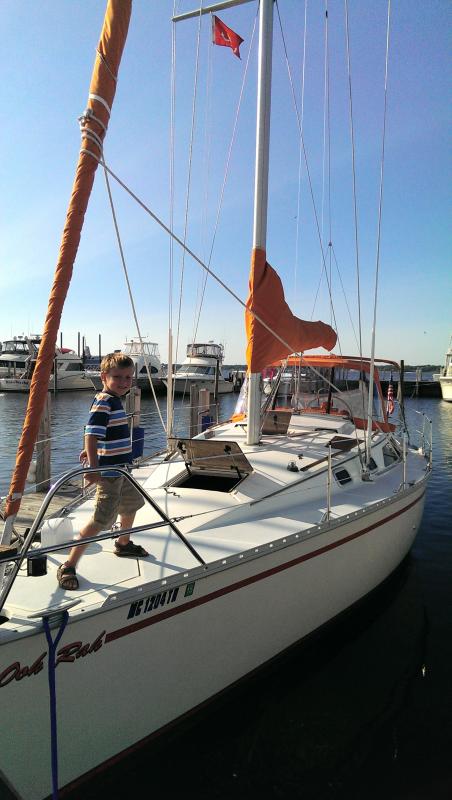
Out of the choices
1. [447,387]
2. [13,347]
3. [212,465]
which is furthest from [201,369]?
[212,465]

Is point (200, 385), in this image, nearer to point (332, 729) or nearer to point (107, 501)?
point (332, 729)

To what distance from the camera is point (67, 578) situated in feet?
10.1

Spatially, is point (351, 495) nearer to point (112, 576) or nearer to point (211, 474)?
point (211, 474)

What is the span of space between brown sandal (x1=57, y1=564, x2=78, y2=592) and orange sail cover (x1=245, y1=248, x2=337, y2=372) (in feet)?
10.4

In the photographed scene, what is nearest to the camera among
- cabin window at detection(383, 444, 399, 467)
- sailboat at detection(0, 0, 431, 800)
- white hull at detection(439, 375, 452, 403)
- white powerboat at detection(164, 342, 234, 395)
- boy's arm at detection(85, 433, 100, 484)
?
sailboat at detection(0, 0, 431, 800)

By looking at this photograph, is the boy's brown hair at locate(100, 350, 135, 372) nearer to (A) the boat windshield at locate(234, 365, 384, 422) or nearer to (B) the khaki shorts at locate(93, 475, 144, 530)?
(B) the khaki shorts at locate(93, 475, 144, 530)

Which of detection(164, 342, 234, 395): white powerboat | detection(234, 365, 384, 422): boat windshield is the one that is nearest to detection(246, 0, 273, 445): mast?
detection(234, 365, 384, 422): boat windshield

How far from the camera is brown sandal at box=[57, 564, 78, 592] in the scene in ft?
9.95

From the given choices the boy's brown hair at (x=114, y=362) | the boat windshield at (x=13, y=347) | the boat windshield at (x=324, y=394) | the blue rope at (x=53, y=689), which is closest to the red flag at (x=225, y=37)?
the boat windshield at (x=324, y=394)

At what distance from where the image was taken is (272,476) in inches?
197

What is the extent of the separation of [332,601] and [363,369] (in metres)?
4.14

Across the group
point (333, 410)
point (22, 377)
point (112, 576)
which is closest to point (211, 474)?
point (112, 576)

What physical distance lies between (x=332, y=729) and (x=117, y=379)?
328cm

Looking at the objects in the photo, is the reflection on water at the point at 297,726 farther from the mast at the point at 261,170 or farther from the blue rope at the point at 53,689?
the mast at the point at 261,170
